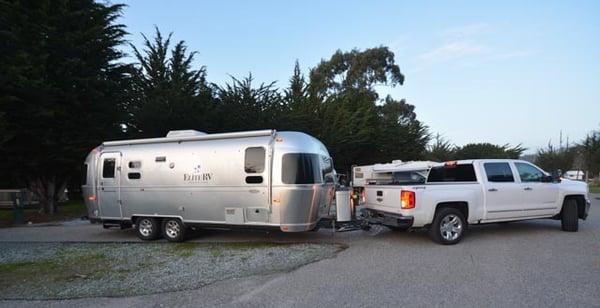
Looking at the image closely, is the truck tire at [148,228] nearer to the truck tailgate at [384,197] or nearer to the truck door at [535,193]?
the truck tailgate at [384,197]

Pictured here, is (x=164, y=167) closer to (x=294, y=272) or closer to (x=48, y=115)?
(x=294, y=272)

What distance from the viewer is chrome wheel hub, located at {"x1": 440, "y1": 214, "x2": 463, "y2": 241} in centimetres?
998

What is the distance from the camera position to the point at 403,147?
3694cm

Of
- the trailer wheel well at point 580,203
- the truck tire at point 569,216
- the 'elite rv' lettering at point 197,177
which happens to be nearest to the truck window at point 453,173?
the truck tire at point 569,216

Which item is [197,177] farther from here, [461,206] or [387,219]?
[461,206]

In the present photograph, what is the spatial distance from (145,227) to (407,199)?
22.0ft

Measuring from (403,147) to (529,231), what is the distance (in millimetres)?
25572

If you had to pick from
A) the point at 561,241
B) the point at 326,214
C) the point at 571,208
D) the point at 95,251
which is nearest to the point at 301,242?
the point at 326,214

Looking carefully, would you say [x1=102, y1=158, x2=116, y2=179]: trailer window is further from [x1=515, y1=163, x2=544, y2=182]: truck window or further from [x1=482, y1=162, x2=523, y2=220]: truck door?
[x1=515, y1=163, x2=544, y2=182]: truck window

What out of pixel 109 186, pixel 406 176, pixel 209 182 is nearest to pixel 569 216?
pixel 406 176

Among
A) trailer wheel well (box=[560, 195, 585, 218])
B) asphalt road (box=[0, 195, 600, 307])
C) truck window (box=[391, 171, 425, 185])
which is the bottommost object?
asphalt road (box=[0, 195, 600, 307])

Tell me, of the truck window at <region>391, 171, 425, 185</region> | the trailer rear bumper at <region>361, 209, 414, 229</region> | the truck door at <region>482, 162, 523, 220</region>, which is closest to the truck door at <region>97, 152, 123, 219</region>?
the trailer rear bumper at <region>361, 209, 414, 229</region>

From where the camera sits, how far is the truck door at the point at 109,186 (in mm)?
12070

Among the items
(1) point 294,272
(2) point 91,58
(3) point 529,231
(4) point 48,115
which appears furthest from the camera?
(2) point 91,58
